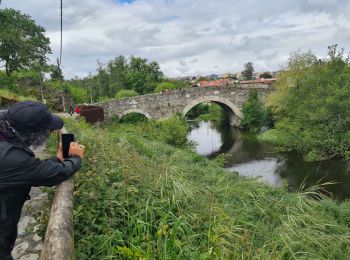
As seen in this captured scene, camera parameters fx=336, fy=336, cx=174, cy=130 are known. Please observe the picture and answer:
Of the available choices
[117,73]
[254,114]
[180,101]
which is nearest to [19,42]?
[180,101]

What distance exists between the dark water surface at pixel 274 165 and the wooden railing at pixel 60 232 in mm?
6269

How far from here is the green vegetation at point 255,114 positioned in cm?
2603

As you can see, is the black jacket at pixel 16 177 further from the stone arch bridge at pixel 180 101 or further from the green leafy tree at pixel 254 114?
the green leafy tree at pixel 254 114

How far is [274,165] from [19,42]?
47.5ft

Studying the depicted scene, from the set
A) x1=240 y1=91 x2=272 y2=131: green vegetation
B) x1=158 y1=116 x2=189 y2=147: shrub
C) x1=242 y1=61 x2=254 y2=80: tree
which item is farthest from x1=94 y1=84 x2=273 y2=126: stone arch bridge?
x1=242 y1=61 x2=254 y2=80: tree

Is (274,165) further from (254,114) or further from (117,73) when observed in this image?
(117,73)

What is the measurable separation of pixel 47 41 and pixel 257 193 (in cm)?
2166

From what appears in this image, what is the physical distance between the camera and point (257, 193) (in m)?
6.33

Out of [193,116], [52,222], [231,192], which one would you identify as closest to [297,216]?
[231,192]

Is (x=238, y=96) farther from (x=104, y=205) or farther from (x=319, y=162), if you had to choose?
(x=104, y=205)

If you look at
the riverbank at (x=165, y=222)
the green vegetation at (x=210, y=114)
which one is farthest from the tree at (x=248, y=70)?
the riverbank at (x=165, y=222)

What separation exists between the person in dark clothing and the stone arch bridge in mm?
21442

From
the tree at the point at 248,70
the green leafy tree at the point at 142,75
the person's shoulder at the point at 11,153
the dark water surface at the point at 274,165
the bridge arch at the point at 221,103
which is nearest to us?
the person's shoulder at the point at 11,153

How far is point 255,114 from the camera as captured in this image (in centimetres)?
2631
